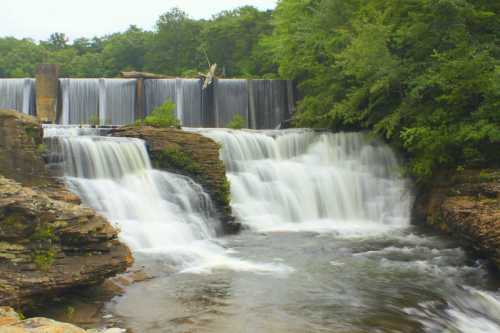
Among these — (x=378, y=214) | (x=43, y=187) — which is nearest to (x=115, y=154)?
(x=43, y=187)

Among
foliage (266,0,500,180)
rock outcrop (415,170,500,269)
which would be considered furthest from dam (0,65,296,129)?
rock outcrop (415,170,500,269)

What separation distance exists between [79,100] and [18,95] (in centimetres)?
291

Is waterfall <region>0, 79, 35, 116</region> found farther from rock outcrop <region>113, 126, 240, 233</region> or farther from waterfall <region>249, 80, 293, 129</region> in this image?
rock outcrop <region>113, 126, 240, 233</region>

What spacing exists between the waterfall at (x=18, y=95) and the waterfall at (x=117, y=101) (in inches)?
127

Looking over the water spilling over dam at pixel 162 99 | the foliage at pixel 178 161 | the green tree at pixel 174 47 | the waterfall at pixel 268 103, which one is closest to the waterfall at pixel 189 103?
the water spilling over dam at pixel 162 99

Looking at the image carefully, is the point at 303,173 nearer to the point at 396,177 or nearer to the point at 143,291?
the point at 396,177

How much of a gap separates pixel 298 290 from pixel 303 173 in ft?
28.2

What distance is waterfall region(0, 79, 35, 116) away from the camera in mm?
25688

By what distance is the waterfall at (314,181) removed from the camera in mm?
14750

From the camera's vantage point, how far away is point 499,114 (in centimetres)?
1256

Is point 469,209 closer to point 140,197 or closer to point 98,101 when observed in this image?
point 140,197

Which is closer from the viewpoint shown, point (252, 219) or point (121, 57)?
point (252, 219)

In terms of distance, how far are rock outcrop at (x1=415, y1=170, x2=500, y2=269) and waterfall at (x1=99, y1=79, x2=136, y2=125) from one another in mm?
16045

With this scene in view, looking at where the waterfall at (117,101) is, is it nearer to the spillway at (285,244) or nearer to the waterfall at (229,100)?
the waterfall at (229,100)
